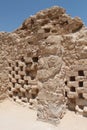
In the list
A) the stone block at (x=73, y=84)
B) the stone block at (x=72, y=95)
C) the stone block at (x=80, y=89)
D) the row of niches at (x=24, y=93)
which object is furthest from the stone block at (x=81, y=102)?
the row of niches at (x=24, y=93)

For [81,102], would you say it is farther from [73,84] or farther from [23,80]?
[23,80]

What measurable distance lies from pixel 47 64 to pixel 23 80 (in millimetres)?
2229

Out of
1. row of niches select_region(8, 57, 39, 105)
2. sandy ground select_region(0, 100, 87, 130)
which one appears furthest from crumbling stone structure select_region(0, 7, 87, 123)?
sandy ground select_region(0, 100, 87, 130)

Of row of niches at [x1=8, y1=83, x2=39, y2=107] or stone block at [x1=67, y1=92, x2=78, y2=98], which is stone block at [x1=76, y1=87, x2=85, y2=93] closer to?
stone block at [x1=67, y1=92, x2=78, y2=98]

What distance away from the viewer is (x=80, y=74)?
6086 mm

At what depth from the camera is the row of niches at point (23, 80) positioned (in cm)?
723

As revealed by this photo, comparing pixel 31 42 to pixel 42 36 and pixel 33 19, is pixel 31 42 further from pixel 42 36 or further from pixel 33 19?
pixel 33 19

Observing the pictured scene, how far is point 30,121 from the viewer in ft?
18.7

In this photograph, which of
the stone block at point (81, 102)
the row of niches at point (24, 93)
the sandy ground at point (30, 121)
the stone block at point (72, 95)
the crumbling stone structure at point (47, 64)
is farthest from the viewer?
the row of niches at point (24, 93)

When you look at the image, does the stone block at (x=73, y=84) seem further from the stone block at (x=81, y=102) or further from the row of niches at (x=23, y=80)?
the row of niches at (x=23, y=80)

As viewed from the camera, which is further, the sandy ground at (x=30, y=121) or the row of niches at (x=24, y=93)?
the row of niches at (x=24, y=93)

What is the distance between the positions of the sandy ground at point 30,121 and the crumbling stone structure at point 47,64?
217 millimetres

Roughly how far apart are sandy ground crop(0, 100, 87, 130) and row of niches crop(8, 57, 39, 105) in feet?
2.49

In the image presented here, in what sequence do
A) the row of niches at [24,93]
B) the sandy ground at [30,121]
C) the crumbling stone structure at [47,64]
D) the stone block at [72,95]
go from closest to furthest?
the sandy ground at [30,121] → the crumbling stone structure at [47,64] → the stone block at [72,95] → the row of niches at [24,93]
